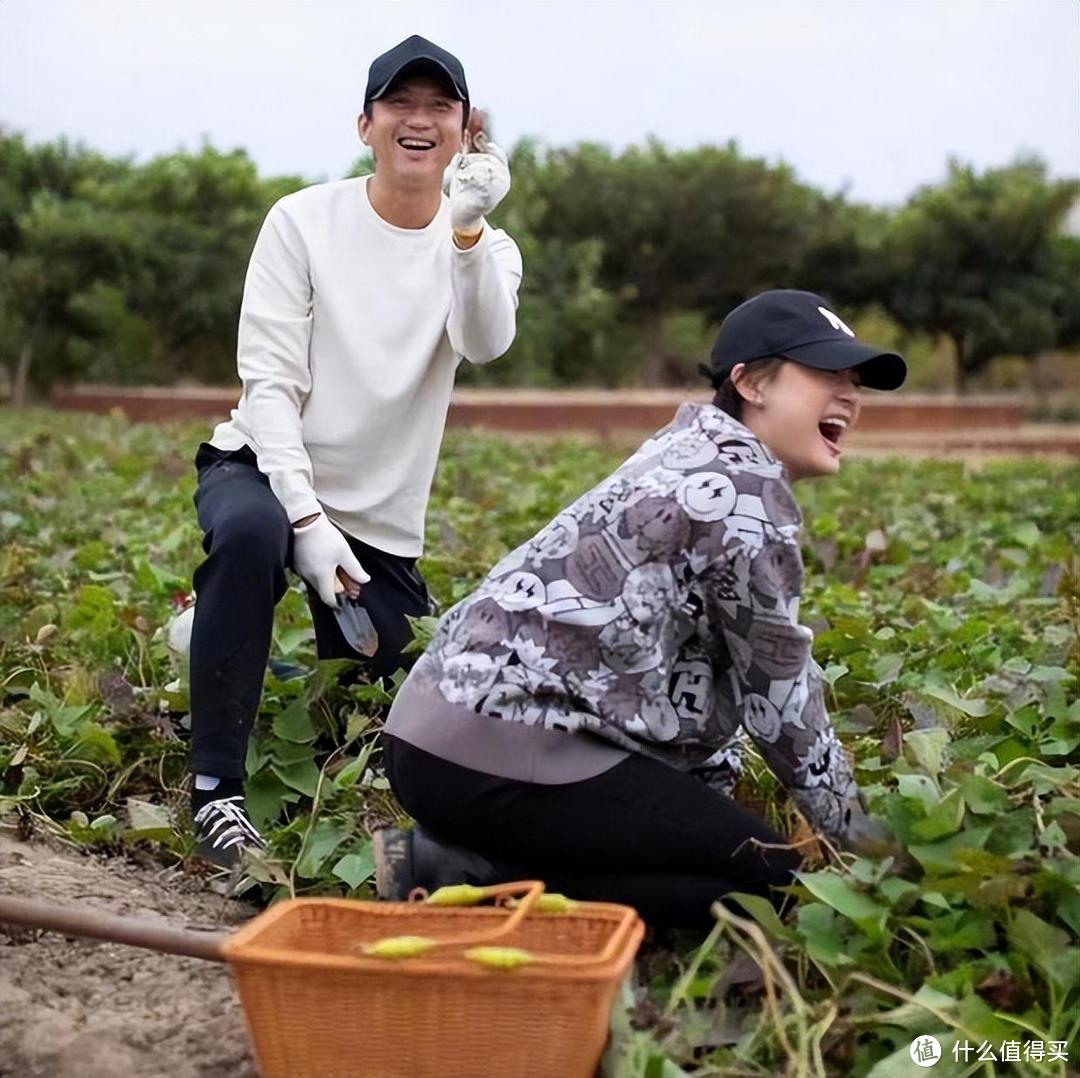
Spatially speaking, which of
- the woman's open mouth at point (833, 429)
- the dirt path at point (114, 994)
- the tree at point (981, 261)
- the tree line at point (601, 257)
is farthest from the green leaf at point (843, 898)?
the tree at point (981, 261)

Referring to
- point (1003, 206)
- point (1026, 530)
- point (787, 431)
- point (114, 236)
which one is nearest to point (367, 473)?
point (787, 431)

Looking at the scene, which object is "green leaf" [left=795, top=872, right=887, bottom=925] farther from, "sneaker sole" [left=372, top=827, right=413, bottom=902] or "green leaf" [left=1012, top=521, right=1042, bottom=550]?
"green leaf" [left=1012, top=521, right=1042, bottom=550]

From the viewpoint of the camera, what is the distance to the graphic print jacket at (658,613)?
225cm

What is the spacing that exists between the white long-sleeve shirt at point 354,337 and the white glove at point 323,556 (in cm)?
10

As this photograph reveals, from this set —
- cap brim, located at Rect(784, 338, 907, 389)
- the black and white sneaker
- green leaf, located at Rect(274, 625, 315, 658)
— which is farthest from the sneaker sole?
green leaf, located at Rect(274, 625, 315, 658)

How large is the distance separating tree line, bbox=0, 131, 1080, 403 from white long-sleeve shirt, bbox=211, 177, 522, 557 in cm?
1747

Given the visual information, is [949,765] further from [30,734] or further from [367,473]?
[30,734]

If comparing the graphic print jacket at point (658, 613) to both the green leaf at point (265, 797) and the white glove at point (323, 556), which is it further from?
the green leaf at point (265, 797)

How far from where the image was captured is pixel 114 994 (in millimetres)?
2291

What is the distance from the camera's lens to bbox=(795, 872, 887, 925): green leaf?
212 cm

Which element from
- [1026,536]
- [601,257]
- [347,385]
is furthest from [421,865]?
[601,257]

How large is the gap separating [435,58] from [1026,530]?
148 inches

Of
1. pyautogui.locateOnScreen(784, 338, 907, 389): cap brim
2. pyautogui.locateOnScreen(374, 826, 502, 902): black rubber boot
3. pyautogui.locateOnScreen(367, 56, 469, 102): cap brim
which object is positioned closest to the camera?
pyautogui.locateOnScreen(784, 338, 907, 389): cap brim

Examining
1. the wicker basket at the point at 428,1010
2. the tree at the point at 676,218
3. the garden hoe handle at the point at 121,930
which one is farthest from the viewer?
the tree at the point at 676,218
